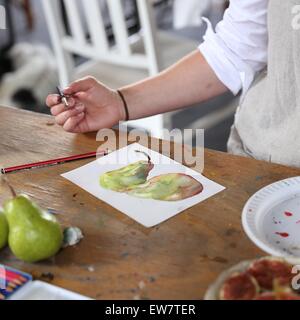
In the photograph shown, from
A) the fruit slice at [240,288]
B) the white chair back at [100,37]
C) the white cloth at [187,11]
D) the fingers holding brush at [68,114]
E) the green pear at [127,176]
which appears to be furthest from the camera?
the white cloth at [187,11]

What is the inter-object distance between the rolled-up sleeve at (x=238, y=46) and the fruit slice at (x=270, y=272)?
0.47 meters

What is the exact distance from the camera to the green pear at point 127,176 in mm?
822

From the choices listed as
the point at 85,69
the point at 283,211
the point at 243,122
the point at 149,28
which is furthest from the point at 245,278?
the point at 85,69

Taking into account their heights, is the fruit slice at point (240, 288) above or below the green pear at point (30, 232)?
below

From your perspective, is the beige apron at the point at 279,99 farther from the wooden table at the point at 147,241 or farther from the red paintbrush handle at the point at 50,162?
the red paintbrush handle at the point at 50,162

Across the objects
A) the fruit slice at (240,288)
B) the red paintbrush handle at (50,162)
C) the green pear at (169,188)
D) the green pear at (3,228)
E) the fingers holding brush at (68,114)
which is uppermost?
the fingers holding brush at (68,114)

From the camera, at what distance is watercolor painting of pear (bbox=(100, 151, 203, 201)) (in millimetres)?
794

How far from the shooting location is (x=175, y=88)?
107 centimetres

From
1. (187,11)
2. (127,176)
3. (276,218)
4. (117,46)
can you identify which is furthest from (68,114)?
(187,11)

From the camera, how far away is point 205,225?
28.4 inches

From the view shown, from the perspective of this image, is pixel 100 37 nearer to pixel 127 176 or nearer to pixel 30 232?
pixel 127 176

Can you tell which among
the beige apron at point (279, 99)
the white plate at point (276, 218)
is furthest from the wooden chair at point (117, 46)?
the white plate at point (276, 218)

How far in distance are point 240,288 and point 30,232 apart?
0.77 feet

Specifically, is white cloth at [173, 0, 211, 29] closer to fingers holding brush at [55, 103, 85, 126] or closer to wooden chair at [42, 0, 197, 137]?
wooden chair at [42, 0, 197, 137]
